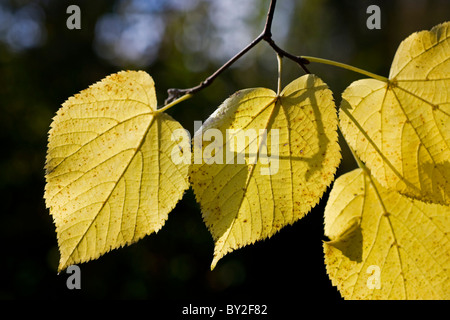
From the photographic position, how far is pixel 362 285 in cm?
90

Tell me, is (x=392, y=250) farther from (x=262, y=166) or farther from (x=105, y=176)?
(x=105, y=176)

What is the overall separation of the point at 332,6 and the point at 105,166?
743cm

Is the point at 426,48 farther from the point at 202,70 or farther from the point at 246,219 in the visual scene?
the point at 202,70

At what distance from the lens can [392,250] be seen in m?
0.89

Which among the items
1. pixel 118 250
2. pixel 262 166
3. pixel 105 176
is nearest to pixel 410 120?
pixel 262 166

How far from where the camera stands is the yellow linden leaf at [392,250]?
87 centimetres

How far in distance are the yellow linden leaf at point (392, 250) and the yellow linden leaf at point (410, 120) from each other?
0.65 ft

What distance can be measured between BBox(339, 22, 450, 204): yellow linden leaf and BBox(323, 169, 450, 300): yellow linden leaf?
0.20m

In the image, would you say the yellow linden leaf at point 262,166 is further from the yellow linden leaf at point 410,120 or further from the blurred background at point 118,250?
the blurred background at point 118,250

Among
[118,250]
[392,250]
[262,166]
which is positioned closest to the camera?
[262,166]

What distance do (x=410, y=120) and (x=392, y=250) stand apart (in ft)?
1.01

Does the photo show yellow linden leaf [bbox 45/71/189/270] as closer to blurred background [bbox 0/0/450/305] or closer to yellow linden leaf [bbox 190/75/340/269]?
yellow linden leaf [bbox 190/75/340/269]

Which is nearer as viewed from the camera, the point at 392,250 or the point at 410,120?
the point at 410,120

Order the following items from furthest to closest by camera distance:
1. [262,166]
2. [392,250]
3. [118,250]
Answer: [118,250], [392,250], [262,166]
